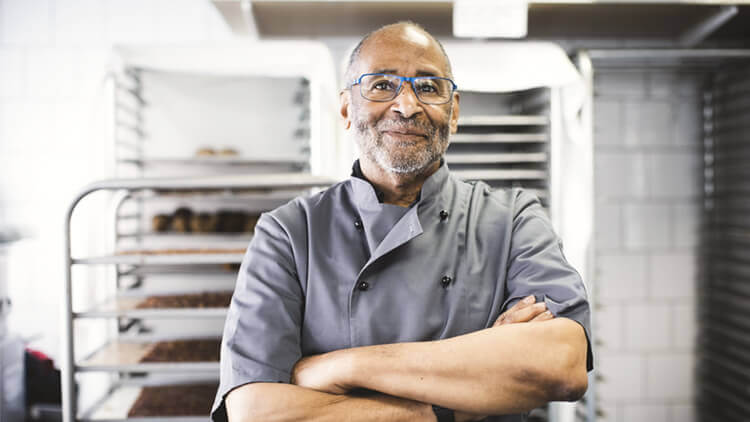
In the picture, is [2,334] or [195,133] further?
[195,133]

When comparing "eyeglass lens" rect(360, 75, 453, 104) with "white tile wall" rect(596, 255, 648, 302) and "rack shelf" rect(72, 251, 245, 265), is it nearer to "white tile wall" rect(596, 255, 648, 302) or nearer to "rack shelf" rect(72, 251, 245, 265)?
"rack shelf" rect(72, 251, 245, 265)

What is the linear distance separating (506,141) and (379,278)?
1.53m

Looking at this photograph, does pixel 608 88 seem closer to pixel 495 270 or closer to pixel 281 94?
pixel 281 94

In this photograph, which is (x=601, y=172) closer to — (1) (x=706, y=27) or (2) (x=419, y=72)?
(1) (x=706, y=27)

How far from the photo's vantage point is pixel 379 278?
3.59 feet

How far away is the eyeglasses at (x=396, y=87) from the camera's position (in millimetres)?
1104

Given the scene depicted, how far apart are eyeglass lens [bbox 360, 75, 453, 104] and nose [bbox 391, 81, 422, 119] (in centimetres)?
1

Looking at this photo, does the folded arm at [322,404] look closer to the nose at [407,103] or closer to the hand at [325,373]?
the hand at [325,373]

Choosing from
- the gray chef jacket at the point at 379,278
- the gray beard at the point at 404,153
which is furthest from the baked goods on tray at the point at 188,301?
the gray beard at the point at 404,153

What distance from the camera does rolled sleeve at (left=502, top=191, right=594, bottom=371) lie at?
3.34 feet

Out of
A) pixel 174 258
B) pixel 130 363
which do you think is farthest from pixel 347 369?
pixel 130 363

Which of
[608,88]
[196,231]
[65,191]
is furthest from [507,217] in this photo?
[65,191]

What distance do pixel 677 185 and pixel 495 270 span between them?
2.31 metres

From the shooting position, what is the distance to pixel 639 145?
9.26ft
